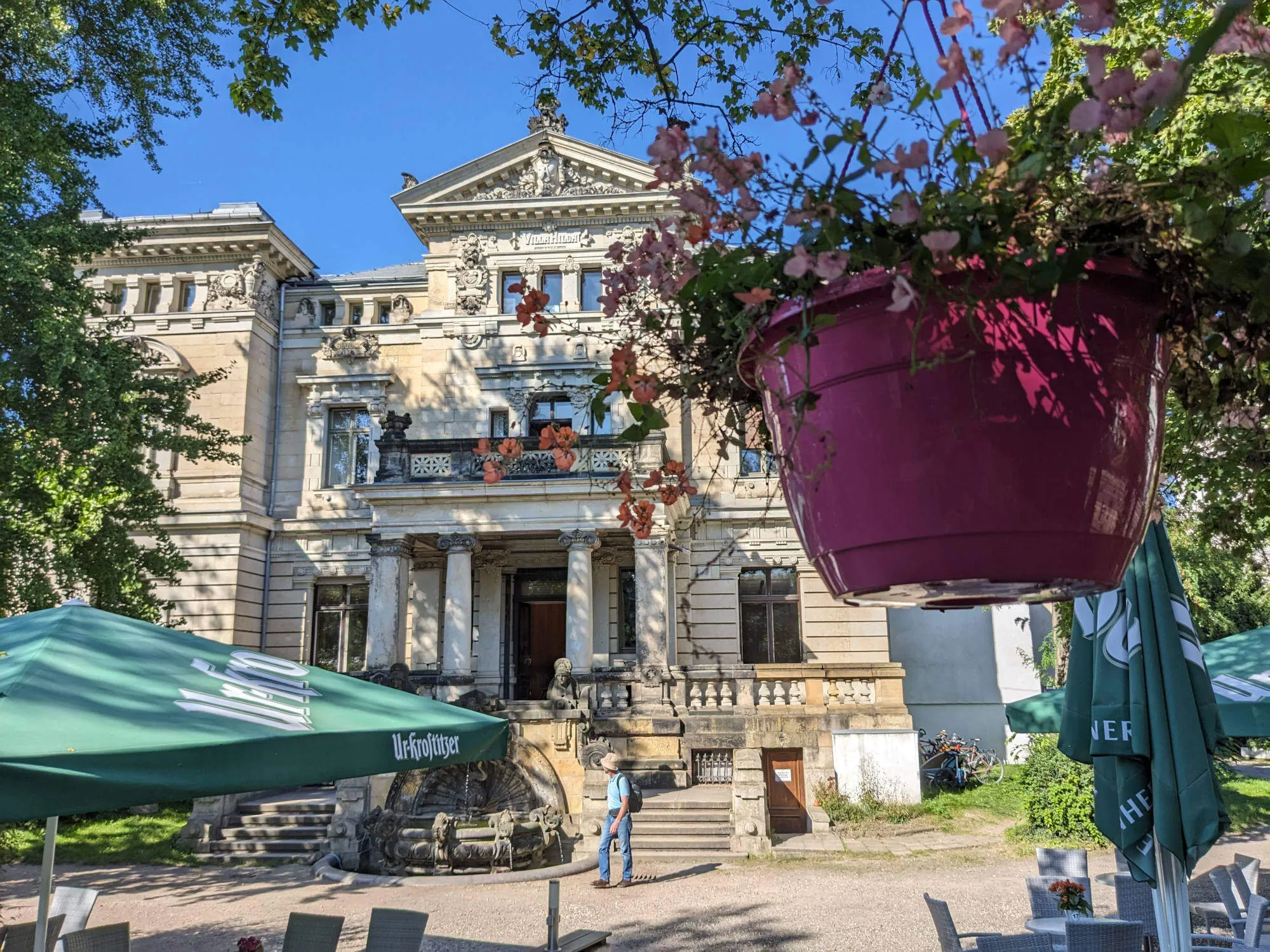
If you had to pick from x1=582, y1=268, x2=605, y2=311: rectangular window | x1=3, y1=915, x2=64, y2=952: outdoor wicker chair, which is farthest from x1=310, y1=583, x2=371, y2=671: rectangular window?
x1=3, y1=915, x2=64, y2=952: outdoor wicker chair

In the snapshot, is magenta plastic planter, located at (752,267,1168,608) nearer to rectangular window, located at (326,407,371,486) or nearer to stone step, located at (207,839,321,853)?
stone step, located at (207,839,321,853)

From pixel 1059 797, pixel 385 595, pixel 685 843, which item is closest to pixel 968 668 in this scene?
pixel 1059 797

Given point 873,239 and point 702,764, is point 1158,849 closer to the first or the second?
point 873,239

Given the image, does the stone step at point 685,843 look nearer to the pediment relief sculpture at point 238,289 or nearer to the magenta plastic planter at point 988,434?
the magenta plastic planter at point 988,434

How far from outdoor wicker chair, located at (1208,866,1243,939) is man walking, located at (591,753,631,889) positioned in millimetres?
6877

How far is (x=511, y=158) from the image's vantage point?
26062 mm

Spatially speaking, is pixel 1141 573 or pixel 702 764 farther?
pixel 702 764

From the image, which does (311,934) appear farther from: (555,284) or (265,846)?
(555,284)

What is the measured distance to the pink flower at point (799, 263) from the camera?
1.31 m

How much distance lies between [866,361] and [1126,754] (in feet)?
11.8

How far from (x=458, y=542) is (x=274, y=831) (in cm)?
719

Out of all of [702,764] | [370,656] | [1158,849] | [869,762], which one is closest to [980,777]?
[869,762]

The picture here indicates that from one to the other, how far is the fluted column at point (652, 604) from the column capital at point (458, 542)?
373 cm

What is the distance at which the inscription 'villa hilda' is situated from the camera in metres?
4.03
